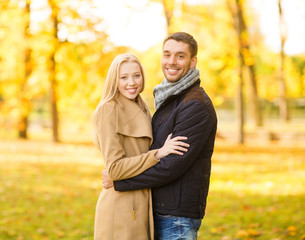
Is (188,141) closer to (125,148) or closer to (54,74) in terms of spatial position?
(125,148)

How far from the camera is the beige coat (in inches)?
114

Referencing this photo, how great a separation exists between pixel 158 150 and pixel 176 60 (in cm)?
67

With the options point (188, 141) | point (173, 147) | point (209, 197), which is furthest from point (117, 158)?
point (209, 197)

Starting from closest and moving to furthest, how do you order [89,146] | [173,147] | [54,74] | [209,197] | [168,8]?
[173,147], [209,197], [54,74], [168,8], [89,146]

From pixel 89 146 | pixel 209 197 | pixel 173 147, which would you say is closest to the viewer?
pixel 173 147

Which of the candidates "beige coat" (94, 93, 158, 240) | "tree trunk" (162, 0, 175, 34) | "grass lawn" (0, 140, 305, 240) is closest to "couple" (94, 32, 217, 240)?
"beige coat" (94, 93, 158, 240)

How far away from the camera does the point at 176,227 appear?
9.50 feet

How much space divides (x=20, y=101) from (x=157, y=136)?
10.6 meters

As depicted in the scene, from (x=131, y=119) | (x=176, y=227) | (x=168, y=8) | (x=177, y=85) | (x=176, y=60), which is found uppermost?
(x=168, y=8)

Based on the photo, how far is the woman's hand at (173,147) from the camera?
2.81 m

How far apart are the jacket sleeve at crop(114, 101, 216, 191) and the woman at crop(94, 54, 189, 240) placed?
0.04 m

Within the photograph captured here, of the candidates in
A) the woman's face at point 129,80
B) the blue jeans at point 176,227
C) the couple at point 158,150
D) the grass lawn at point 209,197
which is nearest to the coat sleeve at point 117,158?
the couple at point 158,150

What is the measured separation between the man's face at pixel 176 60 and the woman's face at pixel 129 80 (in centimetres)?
23

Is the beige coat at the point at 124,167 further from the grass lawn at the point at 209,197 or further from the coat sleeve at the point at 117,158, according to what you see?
the grass lawn at the point at 209,197
